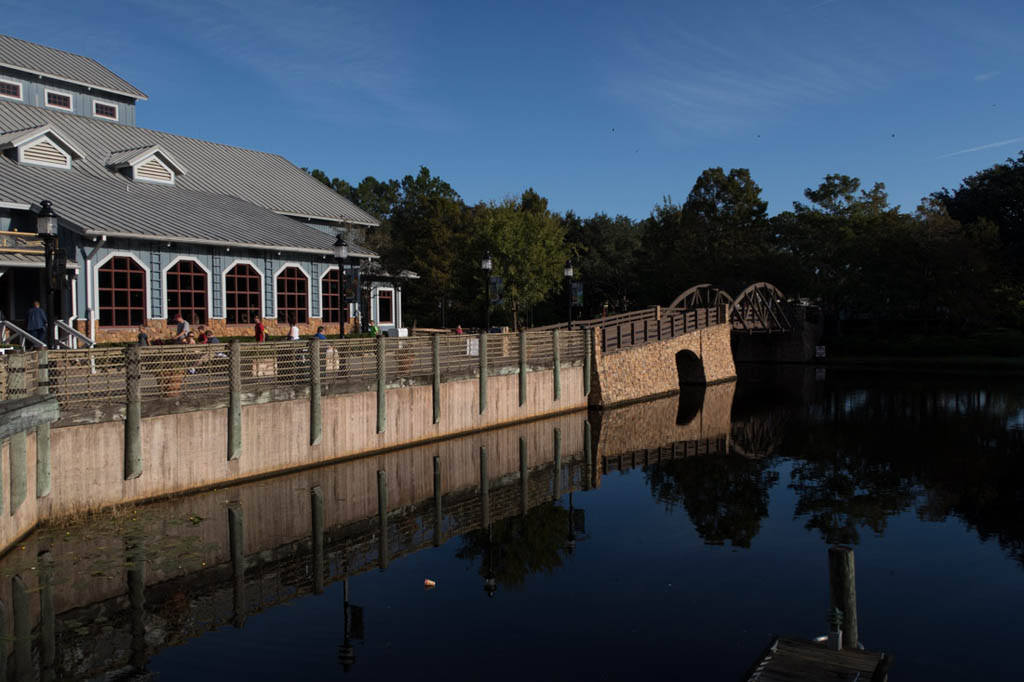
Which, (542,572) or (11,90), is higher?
(11,90)

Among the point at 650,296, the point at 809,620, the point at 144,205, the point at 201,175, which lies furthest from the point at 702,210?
the point at 809,620

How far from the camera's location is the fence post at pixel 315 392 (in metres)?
19.4

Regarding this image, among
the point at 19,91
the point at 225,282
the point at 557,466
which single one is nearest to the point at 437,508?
the point at 557,466

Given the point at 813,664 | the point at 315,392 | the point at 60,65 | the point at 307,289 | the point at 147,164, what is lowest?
the point at 813,664

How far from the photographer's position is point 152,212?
29.6m

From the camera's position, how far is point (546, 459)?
23031mm

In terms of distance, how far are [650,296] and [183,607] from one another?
59.0 meters

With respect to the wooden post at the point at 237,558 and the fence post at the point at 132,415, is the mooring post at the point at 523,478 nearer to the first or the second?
the wooden post at the point at 237,558

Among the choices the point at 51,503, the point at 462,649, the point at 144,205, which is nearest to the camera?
the point at 462,649

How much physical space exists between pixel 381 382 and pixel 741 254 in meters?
50.1

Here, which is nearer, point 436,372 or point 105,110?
point 436,372

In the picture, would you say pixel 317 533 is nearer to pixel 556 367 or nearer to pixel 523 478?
pixel 523 478

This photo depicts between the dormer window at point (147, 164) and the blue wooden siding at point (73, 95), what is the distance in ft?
23.2

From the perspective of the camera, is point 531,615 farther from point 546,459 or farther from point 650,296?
point 650,296
